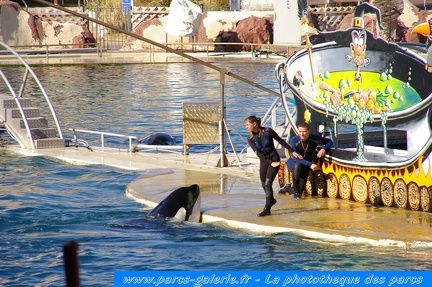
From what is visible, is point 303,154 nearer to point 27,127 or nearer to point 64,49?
point 27,127

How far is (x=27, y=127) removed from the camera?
22.1 metres

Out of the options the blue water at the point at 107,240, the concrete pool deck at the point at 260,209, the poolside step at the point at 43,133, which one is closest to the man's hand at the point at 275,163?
the concrete pool deck at the point at 260,209

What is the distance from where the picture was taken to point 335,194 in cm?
1609

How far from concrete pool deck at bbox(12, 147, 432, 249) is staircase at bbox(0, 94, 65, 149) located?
6.95 ft

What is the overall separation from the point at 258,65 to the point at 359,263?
33753 millimetres

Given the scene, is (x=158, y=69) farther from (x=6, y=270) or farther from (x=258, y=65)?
(x=6, y=270)

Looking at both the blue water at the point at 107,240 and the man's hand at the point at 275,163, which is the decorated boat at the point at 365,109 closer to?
the man's hand at the point at 275,163

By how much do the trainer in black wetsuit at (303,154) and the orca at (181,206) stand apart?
1735 mm

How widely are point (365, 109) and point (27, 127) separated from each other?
956 cm

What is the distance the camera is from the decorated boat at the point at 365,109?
47.3ft

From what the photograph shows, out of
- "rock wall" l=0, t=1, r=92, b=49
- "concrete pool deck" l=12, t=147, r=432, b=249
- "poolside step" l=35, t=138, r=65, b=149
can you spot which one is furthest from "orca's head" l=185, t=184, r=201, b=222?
"rock wall" l=0, t=1, r=92, b=49

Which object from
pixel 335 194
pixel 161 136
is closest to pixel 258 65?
pixel 161 136

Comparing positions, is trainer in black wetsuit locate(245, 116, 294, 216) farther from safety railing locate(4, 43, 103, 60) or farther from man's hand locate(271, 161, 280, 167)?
safety railing locate(4, 43, 103, 60)

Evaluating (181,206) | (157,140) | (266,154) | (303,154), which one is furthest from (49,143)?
(266,154)
